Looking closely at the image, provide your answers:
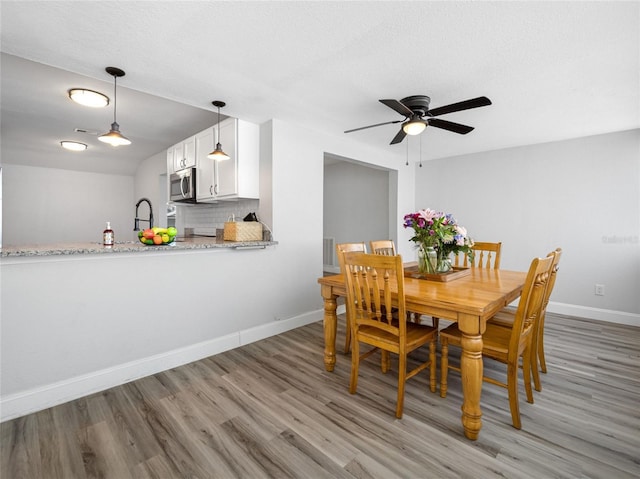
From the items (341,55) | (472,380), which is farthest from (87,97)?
(472,380)

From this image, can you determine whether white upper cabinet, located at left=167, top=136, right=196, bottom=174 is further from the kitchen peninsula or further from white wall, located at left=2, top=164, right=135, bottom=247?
white wall, located at left=2, top=164, right=135, bottom=247

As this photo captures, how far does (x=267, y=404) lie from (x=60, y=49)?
8.64 ft

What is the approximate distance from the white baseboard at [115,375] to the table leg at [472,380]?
203cm

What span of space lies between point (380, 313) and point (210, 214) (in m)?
3.50

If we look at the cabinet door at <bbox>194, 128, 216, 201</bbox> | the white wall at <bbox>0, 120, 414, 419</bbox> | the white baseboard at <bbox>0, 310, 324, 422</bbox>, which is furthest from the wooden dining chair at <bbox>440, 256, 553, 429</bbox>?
the cabinet door at <bbox>194, 128, 216, 201</bbox>

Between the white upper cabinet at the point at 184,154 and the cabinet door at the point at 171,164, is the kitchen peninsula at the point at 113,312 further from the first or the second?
the cabinet door at the point at 171,164

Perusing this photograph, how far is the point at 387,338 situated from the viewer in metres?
1.89

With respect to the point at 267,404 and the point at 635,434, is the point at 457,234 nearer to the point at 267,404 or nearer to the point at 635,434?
the point at 635,434

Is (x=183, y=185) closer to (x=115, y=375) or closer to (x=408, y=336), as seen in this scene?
(x=115, y=375)

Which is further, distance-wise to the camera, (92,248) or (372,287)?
(92,248)

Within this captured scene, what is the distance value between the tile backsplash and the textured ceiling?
3.66ft

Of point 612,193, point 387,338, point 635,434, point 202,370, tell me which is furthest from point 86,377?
point 612,193

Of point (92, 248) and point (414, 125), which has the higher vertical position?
point (414, 125)

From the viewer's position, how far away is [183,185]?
392 centimetres
